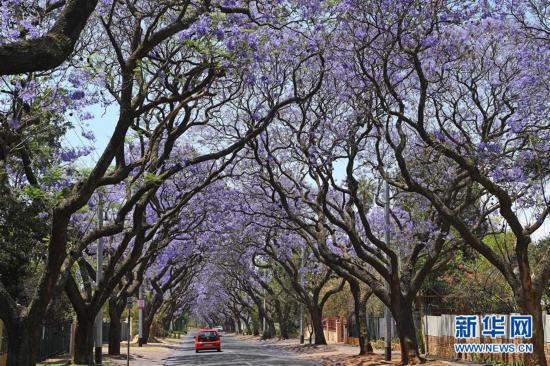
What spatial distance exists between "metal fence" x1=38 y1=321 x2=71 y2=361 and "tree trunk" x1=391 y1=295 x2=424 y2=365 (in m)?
13.4

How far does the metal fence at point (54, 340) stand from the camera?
26938mm

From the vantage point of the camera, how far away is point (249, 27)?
590 inches

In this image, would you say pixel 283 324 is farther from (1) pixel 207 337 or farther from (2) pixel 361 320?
(2) pixel 361 320

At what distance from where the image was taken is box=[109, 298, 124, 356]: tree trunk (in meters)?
30.2

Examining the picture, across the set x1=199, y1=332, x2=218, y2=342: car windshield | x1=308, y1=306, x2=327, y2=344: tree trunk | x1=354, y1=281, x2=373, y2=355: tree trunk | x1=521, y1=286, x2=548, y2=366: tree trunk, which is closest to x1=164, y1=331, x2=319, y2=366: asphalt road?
x1=199, y1=332, x2=218, y2=342: car windshield

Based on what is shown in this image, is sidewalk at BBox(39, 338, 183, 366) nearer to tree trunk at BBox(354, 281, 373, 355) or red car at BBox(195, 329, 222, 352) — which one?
red car at BBox(195, 329, 222, 352)

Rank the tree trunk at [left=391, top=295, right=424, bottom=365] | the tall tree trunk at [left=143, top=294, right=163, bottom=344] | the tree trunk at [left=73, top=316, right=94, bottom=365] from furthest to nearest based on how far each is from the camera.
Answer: the tall tree trunk at [left=143, top=294, right=163, bottom=344] → the tree trunk at [left=391, top=295, right=424, bottom=365] → the tree trunk at [left=73, top=316, right=94, bottom=365]

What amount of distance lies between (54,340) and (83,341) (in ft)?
30.0

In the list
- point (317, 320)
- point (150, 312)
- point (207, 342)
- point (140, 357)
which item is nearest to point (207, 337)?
point (207, 342)

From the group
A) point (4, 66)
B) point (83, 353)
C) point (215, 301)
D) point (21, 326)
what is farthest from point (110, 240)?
point (215, 301)

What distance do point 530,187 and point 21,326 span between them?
12900mm

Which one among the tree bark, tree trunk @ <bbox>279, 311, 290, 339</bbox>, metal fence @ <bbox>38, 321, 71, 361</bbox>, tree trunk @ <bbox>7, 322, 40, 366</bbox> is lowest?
tree trunk @ <bbox>279, 311, 290, 339</bbox>

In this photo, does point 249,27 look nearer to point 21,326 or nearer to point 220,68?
point 220,68

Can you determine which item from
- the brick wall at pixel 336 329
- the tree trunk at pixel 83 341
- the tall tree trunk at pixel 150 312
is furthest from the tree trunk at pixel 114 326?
the brick wall at pixel 336 329
